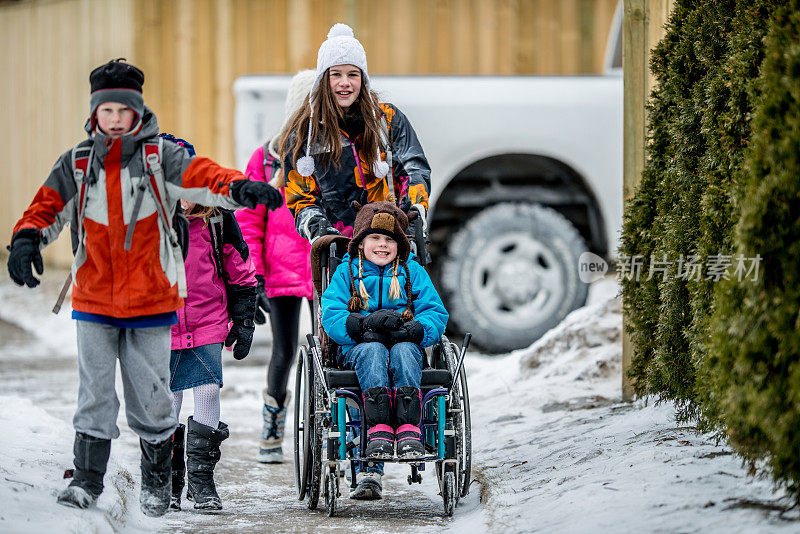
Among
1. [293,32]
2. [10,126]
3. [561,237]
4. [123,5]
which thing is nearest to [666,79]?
[561,237]

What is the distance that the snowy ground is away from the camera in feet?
13.8

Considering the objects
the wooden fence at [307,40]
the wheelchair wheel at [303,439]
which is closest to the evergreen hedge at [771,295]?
the wheelchair wheel at [303,439]

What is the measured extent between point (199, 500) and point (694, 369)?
90.8 inches

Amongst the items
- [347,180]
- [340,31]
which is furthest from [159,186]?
[340,31]

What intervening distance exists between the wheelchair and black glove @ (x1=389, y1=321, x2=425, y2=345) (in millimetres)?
149

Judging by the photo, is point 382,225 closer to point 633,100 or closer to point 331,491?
point 331,491

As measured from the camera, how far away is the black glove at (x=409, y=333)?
511cm

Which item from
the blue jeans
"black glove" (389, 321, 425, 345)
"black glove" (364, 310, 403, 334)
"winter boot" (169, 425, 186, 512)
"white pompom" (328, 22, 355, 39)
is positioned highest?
"white pompom" (328, 22, 355, 39)

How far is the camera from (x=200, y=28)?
12.4 metres

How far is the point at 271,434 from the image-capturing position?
21.8ft

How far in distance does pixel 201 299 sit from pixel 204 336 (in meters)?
0.17

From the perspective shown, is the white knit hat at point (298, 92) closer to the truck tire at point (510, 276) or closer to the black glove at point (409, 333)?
the black glove at point (409, 333)

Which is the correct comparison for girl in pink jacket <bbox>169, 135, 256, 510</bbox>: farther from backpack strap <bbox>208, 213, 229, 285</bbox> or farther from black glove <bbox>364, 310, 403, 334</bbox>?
black glove <bbox>364, 310, 403, 334</bbox>

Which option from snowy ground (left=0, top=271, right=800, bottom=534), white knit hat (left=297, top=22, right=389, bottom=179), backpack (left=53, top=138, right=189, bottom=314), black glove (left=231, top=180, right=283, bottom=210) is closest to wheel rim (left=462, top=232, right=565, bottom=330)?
snowy ground (left=0, top=271, right=800, bottom=534)
